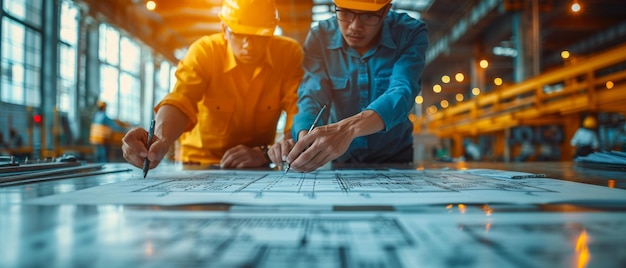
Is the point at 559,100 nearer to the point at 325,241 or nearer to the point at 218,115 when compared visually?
the point at 218,115

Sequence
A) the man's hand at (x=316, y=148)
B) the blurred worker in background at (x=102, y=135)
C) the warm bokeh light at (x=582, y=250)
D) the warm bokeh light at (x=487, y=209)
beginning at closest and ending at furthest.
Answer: the warm bokeh light at (x=582, y=250), the warm bokeh light at (x=487, y=209), the man's hand at (x=316, y=148), the blurred worker in background at (x=102, y=135)

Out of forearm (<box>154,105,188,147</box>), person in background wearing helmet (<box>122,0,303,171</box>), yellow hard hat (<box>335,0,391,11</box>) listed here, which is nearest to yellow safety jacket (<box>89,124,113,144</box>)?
person in background wearing helmet (<box>122,0,303,171</box>)

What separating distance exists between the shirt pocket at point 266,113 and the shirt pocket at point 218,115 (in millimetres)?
150

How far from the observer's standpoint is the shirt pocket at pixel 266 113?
2016 mm

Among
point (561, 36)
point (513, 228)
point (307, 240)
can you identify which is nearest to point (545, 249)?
point (513, 228)

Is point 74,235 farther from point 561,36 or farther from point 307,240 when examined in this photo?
point 561,36

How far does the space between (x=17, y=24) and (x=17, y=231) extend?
791 centimetres

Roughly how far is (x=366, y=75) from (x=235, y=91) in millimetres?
670

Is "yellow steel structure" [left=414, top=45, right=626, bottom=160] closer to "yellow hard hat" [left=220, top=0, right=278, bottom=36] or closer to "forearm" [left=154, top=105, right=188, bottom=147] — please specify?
"yellow hard hat" [left=220, top=0, right=278, bottom=36]

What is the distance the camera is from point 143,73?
987 cm

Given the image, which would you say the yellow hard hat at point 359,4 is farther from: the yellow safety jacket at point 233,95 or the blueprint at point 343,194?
the blueprint at point 343,194

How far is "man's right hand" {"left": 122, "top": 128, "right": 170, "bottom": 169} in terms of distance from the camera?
1.27 metres

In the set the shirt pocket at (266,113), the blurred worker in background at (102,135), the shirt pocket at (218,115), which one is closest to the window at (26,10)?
the blurred worker in background at (102,135)

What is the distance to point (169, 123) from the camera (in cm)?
159
